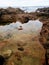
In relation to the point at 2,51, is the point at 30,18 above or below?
below

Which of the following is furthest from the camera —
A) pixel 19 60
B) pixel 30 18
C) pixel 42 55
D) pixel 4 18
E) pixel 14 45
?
pixel 30 18

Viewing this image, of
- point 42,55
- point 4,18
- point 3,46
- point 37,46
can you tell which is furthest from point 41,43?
Result: point 4,18

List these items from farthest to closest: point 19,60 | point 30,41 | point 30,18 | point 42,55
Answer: point 30,18, point 30,41, point 42,55, point 19,60

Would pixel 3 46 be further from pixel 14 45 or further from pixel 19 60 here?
pixel 19 60

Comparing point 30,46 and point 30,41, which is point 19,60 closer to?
point 30,46

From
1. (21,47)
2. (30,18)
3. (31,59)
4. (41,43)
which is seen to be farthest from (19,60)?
(30,18)

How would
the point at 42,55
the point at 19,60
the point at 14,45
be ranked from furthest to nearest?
the point at 14,45, the point at 42,55, the point at 19,60

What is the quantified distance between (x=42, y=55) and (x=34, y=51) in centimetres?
57

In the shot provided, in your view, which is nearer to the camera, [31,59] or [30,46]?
[31,59]

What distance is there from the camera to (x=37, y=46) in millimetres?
12461

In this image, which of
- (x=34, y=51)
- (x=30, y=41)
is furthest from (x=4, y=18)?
(x=34, y=51)

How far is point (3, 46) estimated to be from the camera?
12.2 m

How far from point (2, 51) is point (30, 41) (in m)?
2.65

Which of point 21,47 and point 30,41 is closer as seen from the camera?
point 21,47
